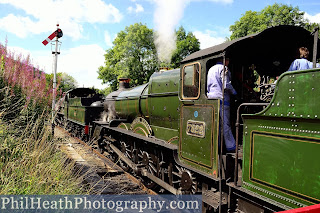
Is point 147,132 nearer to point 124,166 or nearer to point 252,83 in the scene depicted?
point 124,166

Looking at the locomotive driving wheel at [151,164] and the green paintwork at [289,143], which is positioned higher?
the green paintwork at [289,143]

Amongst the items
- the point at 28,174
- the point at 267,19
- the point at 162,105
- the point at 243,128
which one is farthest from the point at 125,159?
the point at 267,19

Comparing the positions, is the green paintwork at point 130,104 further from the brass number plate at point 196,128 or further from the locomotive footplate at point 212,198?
the locomotive footplate at point 212,198

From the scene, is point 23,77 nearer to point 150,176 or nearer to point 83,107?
point 150,176

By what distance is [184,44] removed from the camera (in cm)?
3388

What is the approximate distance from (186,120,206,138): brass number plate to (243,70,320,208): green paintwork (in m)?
0.97

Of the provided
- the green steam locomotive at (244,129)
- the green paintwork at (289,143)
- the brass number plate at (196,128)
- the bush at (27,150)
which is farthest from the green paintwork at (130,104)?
the green paintwork at (289,143)

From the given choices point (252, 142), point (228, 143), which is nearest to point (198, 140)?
point (228, 143)

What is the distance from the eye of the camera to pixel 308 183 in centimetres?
258

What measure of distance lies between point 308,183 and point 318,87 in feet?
3.20

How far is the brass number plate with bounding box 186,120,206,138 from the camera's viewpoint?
4227 mm

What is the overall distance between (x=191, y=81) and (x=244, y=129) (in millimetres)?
1514

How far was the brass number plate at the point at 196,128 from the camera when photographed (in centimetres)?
423

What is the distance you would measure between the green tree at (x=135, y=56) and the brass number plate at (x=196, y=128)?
27.0 meters
